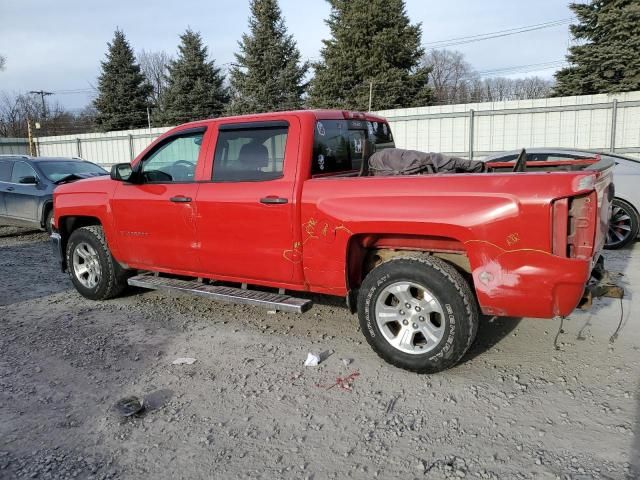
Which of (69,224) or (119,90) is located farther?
(119,90)

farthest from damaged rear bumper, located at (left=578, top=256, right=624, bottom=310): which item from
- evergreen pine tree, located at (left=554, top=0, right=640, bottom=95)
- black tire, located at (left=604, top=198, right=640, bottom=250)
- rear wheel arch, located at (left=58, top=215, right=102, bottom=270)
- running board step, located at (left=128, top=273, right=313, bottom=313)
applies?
evergreen pine tree, located at (left=554, top=0, right=640, bottom=95)

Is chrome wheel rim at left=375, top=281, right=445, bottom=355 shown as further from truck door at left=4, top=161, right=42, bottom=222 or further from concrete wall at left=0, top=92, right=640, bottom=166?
concrete wall at left=0, top=92, right=640, bottom=166

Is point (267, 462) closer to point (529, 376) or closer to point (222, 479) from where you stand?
point (222, 479)

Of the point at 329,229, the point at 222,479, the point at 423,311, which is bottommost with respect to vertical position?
the point at 222,479

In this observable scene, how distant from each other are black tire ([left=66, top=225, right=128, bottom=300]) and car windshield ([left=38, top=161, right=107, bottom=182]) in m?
4.47

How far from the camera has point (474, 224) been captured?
339 centimetres

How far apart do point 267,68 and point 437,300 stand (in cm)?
3039

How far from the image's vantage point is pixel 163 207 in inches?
197

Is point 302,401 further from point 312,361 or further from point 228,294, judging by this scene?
point 228,294

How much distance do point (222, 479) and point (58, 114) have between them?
67.6 m

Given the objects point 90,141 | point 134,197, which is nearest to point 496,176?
point 134,197

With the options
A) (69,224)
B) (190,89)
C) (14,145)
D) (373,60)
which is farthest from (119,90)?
(69,224)

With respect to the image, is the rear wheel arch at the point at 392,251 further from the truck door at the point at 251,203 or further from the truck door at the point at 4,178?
the truck door at the point at 4,178

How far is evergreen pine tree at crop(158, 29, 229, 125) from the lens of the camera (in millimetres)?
34094
